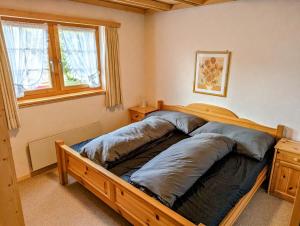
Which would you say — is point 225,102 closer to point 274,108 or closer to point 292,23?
point 274,108

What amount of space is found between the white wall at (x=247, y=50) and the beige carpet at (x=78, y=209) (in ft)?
3.00

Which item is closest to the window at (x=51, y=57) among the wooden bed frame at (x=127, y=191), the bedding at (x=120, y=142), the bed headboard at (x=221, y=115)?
the wooden bed frame at (x=127, y=191)

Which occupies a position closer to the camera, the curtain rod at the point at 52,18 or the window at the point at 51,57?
the curtain rod at the point at 52,18

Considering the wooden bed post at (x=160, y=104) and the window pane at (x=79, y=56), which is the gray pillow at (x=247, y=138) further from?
the window pane at (x=79, y=56)

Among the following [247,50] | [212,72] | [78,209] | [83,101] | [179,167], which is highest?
[247,50]

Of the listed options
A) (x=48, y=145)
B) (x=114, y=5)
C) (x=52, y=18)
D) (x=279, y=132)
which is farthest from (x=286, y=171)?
(x=52, y=18)

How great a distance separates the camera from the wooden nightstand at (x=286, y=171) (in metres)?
2.25

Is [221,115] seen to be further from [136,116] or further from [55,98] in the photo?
[55,98]

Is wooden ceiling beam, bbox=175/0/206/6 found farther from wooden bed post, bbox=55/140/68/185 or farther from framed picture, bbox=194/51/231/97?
wooden bed post, bbox=55/140/68/185

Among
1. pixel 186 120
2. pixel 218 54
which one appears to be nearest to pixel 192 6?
pixel 218 54

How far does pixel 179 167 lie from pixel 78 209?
1.25 meters

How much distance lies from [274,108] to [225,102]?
2.06ft

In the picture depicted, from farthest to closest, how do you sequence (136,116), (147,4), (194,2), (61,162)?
1. (136,116)
2. (147,4)
3. (194,2)
4. (61,162)

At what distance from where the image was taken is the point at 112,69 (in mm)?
3385
